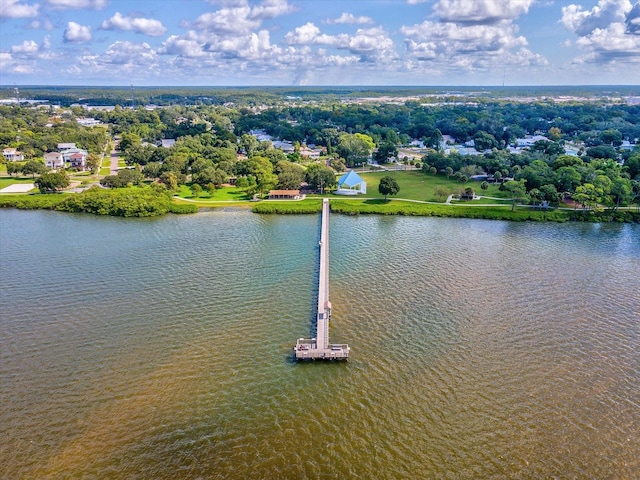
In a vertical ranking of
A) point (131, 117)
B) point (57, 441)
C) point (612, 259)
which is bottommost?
point (57, 441)

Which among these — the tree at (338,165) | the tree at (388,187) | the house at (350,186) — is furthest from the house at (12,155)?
the tree at (388,187)

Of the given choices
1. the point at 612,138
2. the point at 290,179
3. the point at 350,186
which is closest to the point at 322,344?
the point at 290,179

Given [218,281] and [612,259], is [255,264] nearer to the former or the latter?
[218,281]

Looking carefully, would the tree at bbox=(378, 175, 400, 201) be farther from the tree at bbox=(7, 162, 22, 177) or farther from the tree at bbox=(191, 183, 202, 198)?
the tree at bbox=(7, 162, 22, 177)

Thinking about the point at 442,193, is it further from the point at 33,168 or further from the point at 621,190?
the point at 33,168

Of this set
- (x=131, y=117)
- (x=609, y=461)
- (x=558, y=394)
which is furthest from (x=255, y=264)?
(x=131, y=117)

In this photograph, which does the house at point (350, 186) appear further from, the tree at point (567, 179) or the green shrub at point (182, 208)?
the tree at point (567, 179)
